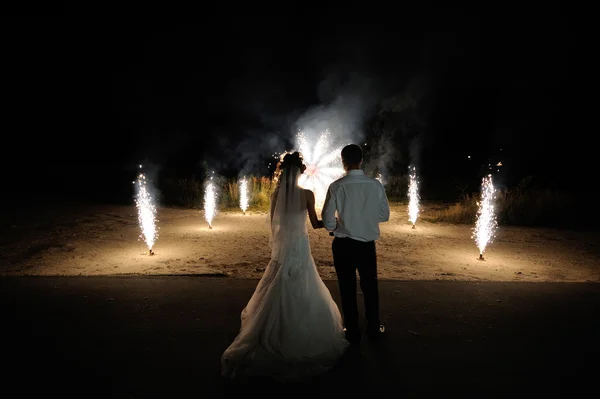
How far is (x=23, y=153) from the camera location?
41.1 metres

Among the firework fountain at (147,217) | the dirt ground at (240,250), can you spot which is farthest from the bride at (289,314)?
the firework fountain at (147,217)

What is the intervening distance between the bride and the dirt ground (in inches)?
80.4

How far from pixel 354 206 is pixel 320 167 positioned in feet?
59.8

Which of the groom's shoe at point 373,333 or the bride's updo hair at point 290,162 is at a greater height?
the bride's updo hair at point 290,162

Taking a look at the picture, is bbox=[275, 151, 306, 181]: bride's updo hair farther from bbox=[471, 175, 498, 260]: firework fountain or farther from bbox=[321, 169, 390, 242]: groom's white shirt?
bbox=[471, 175, 498, 260]: firework fountain

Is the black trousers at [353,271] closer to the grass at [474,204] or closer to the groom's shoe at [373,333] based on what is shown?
the groom's shoe at [373,333]

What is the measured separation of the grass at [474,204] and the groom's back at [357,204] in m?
11.6

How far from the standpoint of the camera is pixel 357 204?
4.39 m

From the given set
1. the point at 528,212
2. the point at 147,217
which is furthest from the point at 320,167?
the point at 147,217

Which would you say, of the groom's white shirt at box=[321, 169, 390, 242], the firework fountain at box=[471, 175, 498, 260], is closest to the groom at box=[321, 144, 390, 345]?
the groom's white shirt at box=[321, 169, 390, 242]

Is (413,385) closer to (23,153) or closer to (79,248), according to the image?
(79,248)

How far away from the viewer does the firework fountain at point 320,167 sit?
22.4 m

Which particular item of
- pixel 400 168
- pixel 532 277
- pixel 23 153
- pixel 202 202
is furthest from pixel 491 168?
pixel 23 153

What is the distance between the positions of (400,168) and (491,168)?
656cm
